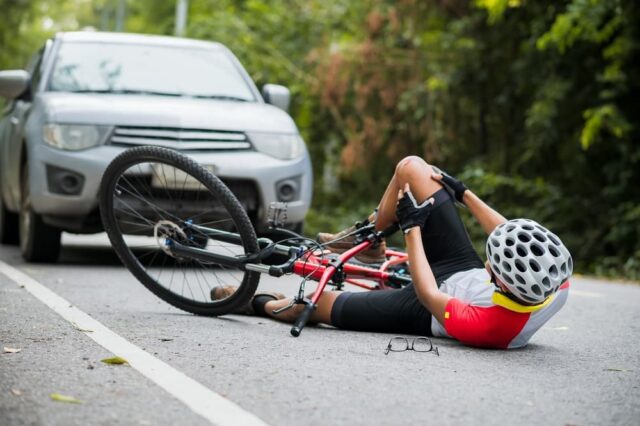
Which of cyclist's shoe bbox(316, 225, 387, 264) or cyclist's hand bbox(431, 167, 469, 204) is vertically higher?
cyclist's hand bbox(431, 167, 469, 204)

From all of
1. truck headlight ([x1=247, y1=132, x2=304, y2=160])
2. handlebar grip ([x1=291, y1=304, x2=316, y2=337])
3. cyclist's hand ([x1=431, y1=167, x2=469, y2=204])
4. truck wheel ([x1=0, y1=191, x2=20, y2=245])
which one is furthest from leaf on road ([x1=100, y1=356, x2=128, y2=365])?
truck wheel ([x1=0, y1=191, x2=20, y2=245])

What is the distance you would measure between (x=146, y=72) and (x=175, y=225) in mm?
3592

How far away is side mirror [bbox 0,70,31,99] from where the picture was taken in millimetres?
9375

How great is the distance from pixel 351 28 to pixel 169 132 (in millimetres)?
13234

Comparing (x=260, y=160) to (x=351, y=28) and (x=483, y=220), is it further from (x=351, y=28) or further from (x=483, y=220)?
(x=351, y=28)

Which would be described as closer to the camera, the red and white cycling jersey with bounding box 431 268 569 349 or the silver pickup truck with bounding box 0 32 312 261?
the red and white cycling jersey with bounding box 431 268 569 349

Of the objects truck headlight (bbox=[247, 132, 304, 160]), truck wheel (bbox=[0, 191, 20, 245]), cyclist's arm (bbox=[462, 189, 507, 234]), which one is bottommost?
truck wheel (bbox=[0, 191, 20, 245])

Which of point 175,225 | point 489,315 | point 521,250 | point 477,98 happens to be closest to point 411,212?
point 489,315

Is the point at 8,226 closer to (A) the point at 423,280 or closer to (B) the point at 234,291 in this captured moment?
(B) the point at 234,291

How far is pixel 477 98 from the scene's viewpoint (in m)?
18.7

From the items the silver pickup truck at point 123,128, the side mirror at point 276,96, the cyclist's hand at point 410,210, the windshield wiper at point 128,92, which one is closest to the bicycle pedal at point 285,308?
the cyclist's hand at point 410,210

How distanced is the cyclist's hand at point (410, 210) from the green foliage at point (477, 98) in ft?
27.7

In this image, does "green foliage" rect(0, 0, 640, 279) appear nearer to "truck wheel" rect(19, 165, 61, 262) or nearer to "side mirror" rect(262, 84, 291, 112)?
"side mirror" rect(262, 84, 291, 112)

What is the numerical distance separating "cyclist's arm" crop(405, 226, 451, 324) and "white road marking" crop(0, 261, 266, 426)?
1420mm
